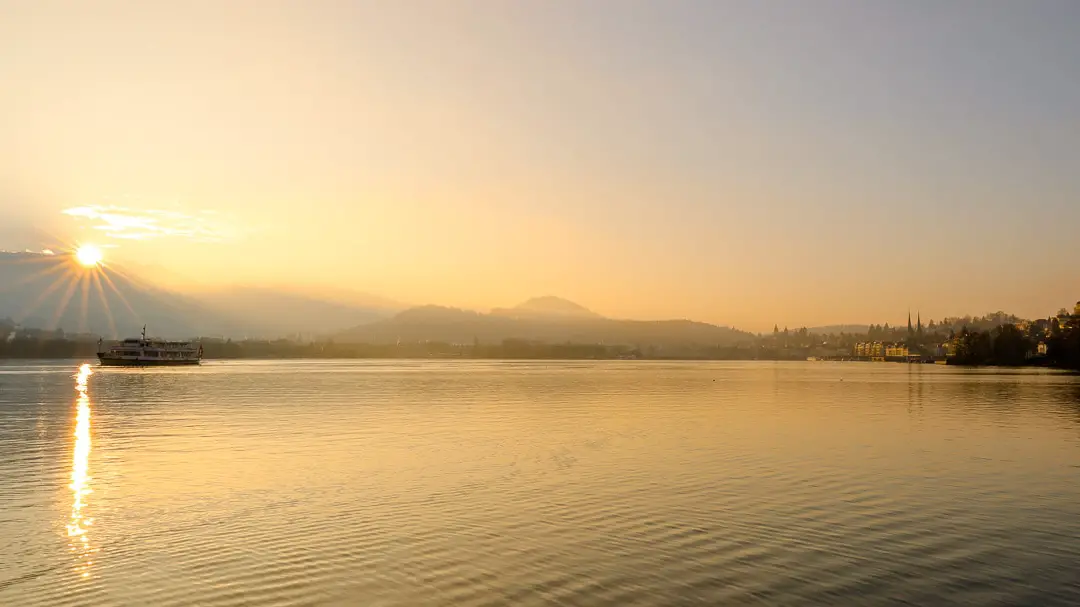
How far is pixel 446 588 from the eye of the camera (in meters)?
16.3

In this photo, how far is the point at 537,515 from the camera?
943 inches

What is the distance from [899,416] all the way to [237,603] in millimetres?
60018

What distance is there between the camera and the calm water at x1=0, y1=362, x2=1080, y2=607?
16.5 m

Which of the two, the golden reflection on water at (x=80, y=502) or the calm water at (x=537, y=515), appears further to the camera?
the golden reflection on water at (x=80, y=502)

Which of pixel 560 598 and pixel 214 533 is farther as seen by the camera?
pixel 214 533

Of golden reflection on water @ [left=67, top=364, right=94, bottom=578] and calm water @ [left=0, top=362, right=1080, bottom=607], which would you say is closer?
calm water @ [left=0, top=362, right=1080, bottom=607]

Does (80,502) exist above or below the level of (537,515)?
below

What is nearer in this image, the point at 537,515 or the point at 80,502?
the point at 537,515

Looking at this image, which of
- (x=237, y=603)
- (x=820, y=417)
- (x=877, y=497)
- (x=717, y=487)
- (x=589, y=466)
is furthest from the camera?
(x=820, y=417)

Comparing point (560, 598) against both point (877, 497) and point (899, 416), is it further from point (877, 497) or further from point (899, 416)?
point (899, 416)

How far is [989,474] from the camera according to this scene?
106ft

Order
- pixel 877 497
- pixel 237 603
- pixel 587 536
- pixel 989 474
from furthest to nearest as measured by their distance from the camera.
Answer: pixel 989 474, pixel 877 497, pixel 587 536, pixel 237 603

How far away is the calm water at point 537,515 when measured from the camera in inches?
649

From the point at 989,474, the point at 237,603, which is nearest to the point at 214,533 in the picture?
the point at 237,603
